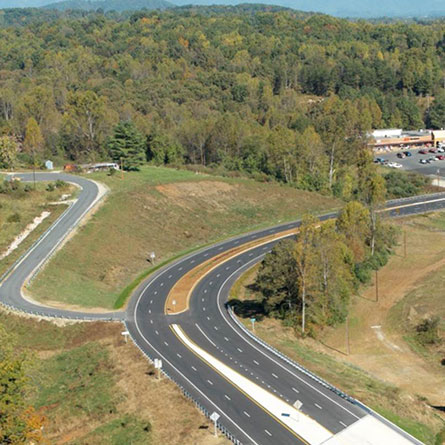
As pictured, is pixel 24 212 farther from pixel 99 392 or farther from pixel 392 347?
pixel 392 347

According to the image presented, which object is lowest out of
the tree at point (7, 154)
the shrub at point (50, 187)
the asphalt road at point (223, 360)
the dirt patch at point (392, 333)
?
the dirt patch at point (392, 333)

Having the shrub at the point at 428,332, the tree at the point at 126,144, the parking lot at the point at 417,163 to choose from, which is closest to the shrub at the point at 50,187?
the tree at the point at 126,144

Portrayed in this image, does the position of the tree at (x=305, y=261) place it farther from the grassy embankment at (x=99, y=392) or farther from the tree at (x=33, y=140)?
the tree at (x=33, y=140)

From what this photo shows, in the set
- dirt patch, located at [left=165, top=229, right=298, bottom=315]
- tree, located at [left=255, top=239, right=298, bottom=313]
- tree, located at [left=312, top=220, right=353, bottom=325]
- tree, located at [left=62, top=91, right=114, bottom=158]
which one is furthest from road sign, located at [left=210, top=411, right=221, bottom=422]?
tree, located at [left=62, top=91, right=114, bottom=158]

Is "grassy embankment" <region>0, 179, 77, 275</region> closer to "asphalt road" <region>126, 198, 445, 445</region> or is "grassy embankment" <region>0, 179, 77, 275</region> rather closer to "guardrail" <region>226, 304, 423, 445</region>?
"asphalt road" <region>126, 198, 445, 445</region>

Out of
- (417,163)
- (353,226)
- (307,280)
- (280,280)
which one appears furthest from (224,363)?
(417,163)

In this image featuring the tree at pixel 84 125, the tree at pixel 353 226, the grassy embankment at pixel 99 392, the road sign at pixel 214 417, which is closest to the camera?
the road sign at pixel 214 417
